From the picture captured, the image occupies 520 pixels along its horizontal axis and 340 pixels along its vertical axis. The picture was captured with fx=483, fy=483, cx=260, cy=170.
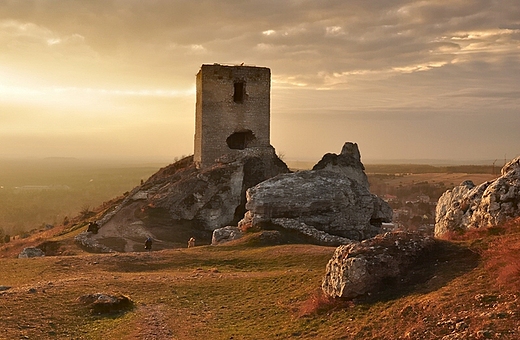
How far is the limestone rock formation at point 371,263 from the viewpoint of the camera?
978 cm

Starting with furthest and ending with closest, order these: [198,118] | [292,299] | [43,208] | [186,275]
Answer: [43,208] → [198,118] → [186,275] → [292,299]

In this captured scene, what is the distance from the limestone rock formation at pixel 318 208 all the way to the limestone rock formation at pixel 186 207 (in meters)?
5.87

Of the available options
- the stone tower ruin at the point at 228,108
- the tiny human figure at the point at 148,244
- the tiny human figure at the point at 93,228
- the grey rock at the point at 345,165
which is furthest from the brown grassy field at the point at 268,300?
the stone tower ruin at the point at 228,108

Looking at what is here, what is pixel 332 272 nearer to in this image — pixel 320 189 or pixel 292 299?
pixel 292 299

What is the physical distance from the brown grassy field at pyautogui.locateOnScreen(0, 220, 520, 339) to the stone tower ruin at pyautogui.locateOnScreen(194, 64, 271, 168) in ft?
58.7

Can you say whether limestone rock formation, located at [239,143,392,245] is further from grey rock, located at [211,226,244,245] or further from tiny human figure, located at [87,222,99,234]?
tiny human figure, located at [87,222,99,234]

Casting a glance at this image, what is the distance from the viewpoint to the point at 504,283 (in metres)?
8.21

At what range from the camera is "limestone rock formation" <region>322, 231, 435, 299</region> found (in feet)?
32.1

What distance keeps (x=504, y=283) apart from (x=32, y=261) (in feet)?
55.9

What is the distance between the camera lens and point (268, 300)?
11977mm

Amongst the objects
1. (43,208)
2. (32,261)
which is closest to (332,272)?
(32,261)

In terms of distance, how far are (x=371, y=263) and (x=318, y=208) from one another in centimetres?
1421

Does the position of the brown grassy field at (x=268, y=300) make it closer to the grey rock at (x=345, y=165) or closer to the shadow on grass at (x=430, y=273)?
the shadow on grass at (x=430, y=273)

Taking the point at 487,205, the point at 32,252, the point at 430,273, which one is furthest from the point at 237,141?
the point at 430,273
